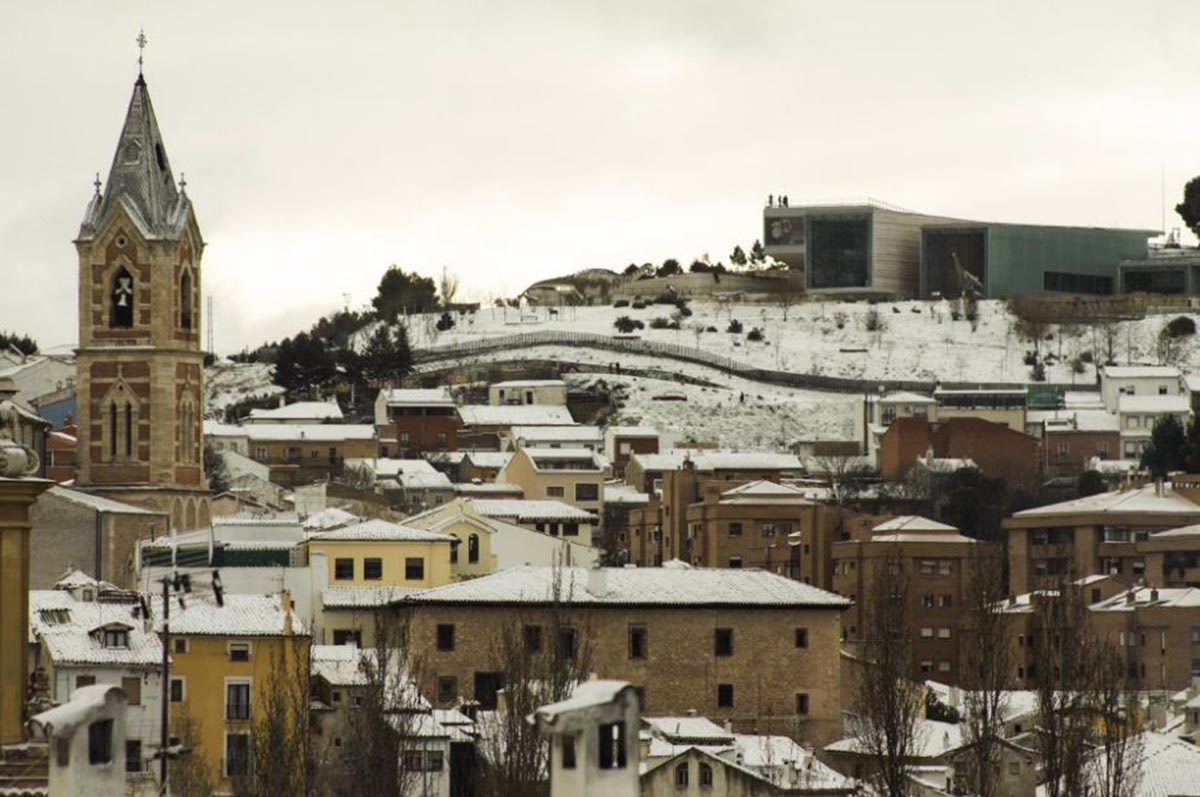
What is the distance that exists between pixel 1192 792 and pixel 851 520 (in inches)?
2221

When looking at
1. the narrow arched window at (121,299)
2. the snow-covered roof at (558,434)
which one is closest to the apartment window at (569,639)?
the narrow arched window at (121,299)

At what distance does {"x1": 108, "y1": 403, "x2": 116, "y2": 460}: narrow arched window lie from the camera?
311 ft

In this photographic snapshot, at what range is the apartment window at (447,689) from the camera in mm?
81375

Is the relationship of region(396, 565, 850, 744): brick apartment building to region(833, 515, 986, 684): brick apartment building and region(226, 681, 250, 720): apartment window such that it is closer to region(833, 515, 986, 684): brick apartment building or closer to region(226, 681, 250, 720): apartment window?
region(226, 681, 250, 720): apartment window

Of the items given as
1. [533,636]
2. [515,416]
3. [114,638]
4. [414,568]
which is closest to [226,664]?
[114,638]

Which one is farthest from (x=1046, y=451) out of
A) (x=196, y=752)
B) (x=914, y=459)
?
(x=196, y=752)

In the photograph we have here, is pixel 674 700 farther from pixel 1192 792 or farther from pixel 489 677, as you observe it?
pixel 1192 792

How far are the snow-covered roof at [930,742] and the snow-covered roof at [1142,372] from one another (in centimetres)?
10080

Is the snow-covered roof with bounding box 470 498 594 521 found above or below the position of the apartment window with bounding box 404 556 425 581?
above

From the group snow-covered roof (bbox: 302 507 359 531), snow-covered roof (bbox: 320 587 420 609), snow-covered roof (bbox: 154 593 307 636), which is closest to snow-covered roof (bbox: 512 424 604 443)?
snow-covered roof (bbox: 302 507 359 531)

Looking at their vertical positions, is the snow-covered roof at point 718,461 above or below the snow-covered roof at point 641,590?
above

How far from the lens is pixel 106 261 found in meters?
96.1

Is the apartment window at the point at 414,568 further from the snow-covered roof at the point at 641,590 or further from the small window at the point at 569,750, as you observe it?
the small window at the point at 569,750

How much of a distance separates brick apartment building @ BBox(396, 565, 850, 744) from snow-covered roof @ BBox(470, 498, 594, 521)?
1443 inches
